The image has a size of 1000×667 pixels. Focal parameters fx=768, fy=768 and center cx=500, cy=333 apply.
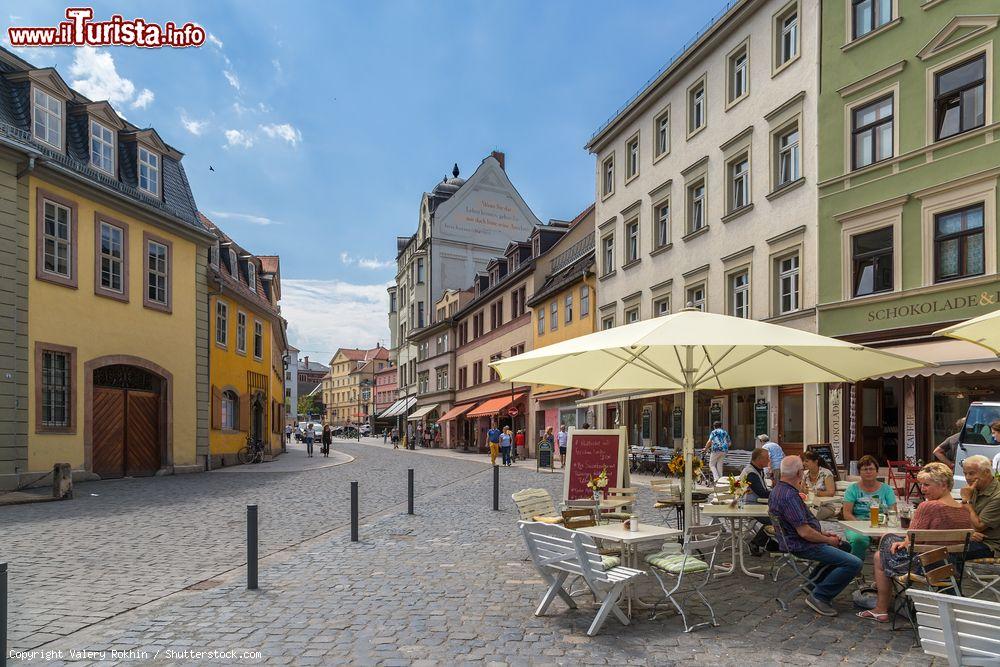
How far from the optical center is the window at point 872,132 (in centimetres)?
1788

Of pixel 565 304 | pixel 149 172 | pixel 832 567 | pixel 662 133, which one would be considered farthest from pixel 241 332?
pixel 832 567

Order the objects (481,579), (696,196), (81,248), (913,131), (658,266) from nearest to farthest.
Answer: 1. (481,579)
2. (913,131)
3. (81,248)
4. (696,196)
5. (658,266)

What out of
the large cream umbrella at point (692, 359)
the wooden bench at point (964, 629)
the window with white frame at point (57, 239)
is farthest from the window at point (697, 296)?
the wooden bench at point (964, 629)

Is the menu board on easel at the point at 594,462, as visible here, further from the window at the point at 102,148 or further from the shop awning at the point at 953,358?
the window at the point at 102,148

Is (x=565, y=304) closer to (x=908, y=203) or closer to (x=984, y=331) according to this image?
(x=908, y=203)

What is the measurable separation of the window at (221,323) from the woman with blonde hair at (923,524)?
81.0 ft

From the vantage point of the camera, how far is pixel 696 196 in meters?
26.0

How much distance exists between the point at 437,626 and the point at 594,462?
22.7 feet

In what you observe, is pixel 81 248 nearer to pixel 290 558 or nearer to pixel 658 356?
pixel 290 558

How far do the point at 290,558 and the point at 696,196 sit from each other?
20.4 metres

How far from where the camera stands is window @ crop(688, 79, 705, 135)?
84.2ft

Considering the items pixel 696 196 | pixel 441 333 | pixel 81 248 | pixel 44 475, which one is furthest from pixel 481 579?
pixel 441 333

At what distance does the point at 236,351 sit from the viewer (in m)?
29.6

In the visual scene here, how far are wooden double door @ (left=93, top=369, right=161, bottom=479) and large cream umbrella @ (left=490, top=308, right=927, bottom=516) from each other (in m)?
15.8
